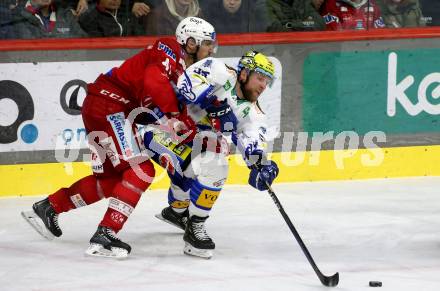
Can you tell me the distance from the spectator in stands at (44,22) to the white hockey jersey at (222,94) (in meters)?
1.89

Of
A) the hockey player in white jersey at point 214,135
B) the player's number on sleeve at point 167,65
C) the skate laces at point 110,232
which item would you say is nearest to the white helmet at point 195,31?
the player's number on sleeve at point 167,65

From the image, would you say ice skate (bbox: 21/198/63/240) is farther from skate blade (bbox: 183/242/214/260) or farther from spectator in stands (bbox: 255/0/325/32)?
spectator in stands (bbox: 255/0/325/32)

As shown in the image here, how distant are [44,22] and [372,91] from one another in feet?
7.80

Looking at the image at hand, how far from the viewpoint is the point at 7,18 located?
709cm

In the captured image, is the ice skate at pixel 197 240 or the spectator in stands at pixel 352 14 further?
the spectator in stands at pixel 352 14

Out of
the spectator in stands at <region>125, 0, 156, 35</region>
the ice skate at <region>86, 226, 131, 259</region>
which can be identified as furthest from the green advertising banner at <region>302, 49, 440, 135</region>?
the ice skate at <region>86, 226, 131, 259</region>

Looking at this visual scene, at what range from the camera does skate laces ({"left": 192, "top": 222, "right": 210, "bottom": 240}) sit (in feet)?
18.9

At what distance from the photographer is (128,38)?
24.2 feet

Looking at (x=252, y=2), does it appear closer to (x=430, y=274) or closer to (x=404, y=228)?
(x=404, y=228)

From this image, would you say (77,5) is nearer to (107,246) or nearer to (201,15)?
(201,15)

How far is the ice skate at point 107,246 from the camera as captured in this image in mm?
5655

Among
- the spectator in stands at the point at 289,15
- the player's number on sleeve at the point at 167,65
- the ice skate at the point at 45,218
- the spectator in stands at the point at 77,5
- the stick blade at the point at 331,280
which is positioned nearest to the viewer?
the stick blade at the point at 331,280

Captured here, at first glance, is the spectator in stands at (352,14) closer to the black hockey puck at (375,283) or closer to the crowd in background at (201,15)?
the crowd in background at (201,15)

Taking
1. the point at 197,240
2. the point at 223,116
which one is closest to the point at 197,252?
the point at 197,240
